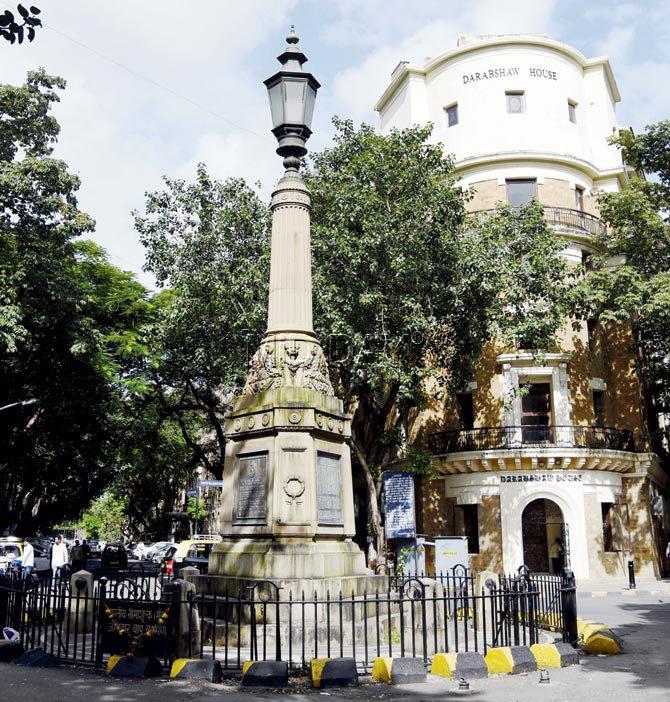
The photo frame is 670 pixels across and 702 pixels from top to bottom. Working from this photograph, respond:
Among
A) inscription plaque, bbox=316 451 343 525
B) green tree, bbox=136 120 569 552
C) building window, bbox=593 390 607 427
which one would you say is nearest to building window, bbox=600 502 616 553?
building window, bbox=593 390 607 427

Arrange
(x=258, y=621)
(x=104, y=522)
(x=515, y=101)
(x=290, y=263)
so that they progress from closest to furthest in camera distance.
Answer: (x=258, y=621), (x=290, y=263), (x=515, y=101), (x=104, y=522)

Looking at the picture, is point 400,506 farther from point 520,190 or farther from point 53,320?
point 520,190

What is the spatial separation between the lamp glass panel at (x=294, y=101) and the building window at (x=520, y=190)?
→ 2258cm

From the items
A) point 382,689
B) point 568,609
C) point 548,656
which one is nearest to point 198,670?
point 382,689

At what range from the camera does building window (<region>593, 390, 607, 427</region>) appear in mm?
32616

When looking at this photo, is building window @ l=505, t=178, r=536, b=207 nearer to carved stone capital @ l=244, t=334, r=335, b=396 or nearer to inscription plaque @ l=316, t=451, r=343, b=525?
carved stone capital @ l=244, t=334, r=335, b=396

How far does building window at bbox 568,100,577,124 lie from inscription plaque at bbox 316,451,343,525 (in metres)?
28.9

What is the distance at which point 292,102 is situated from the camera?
40.2 ft

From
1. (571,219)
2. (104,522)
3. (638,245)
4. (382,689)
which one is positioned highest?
(571,219)

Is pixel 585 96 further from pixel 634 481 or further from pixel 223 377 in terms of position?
pixel 223 377

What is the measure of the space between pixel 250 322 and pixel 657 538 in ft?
76.6

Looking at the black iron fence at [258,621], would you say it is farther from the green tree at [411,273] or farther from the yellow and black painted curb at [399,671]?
the green tree at [411,273]

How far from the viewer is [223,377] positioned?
23.8 meters

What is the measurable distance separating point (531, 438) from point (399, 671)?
23.9m
